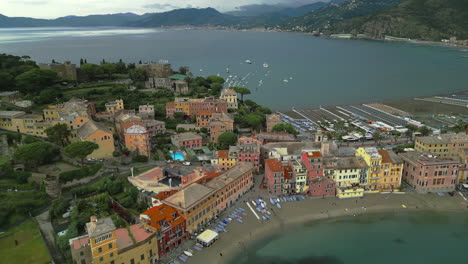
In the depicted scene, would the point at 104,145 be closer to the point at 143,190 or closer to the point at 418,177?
the point at 143,190

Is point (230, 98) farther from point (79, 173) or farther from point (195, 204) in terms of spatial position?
point (195, 204)

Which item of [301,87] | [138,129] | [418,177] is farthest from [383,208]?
[301,87]

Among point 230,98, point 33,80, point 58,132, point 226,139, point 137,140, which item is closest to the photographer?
point 58,132

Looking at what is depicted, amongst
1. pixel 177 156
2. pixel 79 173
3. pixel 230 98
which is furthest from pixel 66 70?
pixel 79 173

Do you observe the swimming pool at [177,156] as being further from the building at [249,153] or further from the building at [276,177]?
the building at [276,177]

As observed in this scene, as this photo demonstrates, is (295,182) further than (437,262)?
Yes

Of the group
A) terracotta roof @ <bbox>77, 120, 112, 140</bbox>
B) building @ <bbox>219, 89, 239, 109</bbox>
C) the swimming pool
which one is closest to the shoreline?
the swimming pool

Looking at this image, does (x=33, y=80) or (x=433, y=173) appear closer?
(x=433, y=173)
